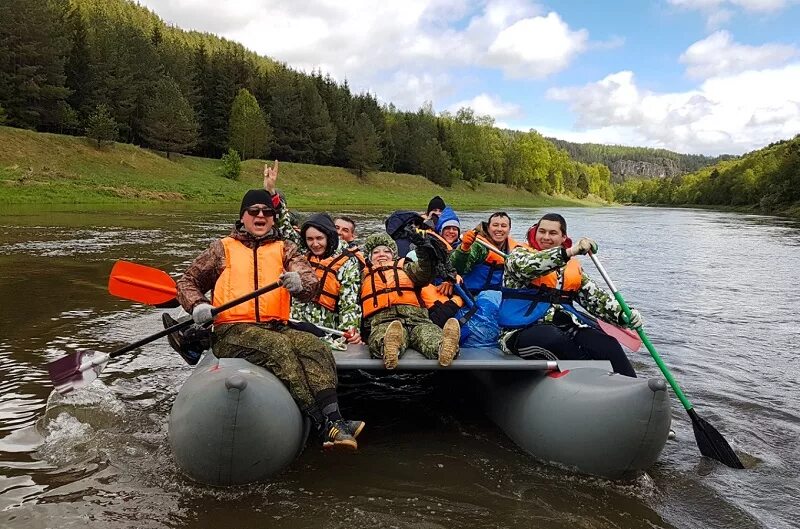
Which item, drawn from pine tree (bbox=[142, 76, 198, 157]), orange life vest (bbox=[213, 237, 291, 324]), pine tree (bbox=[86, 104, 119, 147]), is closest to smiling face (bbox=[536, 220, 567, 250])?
orange life vest (bbox=[213, 237, 291, 324])

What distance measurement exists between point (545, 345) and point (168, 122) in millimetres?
39470

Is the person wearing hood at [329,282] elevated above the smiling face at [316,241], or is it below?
below

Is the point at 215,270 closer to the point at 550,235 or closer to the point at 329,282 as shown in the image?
the point at 329,282

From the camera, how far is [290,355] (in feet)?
13.0

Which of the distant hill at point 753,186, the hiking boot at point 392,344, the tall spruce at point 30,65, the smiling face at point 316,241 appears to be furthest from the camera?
the distant hill at point 753,186

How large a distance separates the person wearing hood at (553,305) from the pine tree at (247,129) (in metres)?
44.2

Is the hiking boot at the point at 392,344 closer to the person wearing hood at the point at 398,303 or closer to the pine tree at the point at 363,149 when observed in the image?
the person wearing hood at the point at 398,303

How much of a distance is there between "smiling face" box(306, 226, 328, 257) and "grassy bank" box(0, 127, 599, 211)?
844 inches

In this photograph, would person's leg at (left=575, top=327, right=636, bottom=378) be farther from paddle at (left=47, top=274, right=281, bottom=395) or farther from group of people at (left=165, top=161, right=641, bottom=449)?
paddle at (left=47, top=274, right=281, bottom=395)

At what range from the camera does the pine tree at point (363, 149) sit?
5216cm

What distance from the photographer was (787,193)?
49.7m

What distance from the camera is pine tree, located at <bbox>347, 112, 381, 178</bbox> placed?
52.2 metres

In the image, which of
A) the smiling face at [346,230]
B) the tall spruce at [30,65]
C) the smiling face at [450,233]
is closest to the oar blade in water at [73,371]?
the smiling face at [346,230]

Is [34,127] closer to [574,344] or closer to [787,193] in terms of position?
[574,344]
